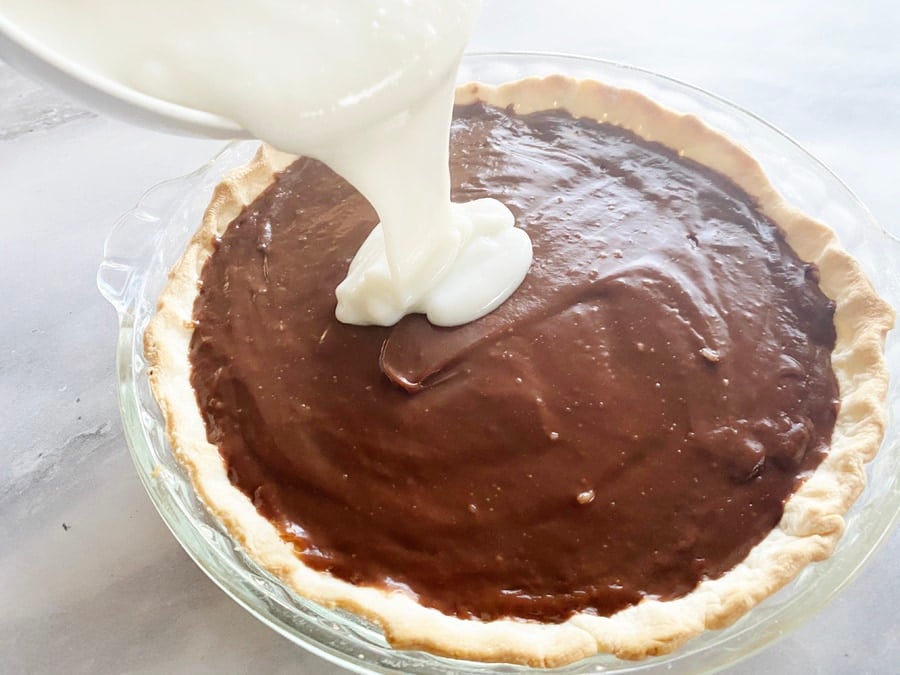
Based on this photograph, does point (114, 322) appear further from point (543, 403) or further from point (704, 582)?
point (704, 582)

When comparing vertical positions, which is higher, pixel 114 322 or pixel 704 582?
pixel 704 582

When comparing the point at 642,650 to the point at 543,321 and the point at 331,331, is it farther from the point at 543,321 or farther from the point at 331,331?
the point at 331,331

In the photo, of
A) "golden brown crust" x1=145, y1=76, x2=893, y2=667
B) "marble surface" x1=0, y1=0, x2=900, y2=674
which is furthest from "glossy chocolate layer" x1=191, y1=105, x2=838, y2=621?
"marble surface" x1=0, y1=0, x2=900, y2=674

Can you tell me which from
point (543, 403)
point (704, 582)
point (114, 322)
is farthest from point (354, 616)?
point (114, 322)

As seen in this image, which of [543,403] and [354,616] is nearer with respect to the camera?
[354,616]

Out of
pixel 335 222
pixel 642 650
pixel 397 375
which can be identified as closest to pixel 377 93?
pixel 397 375

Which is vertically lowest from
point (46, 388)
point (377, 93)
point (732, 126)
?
point (46, 388)

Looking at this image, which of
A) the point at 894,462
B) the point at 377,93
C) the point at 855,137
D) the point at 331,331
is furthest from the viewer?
the point at 855,137
